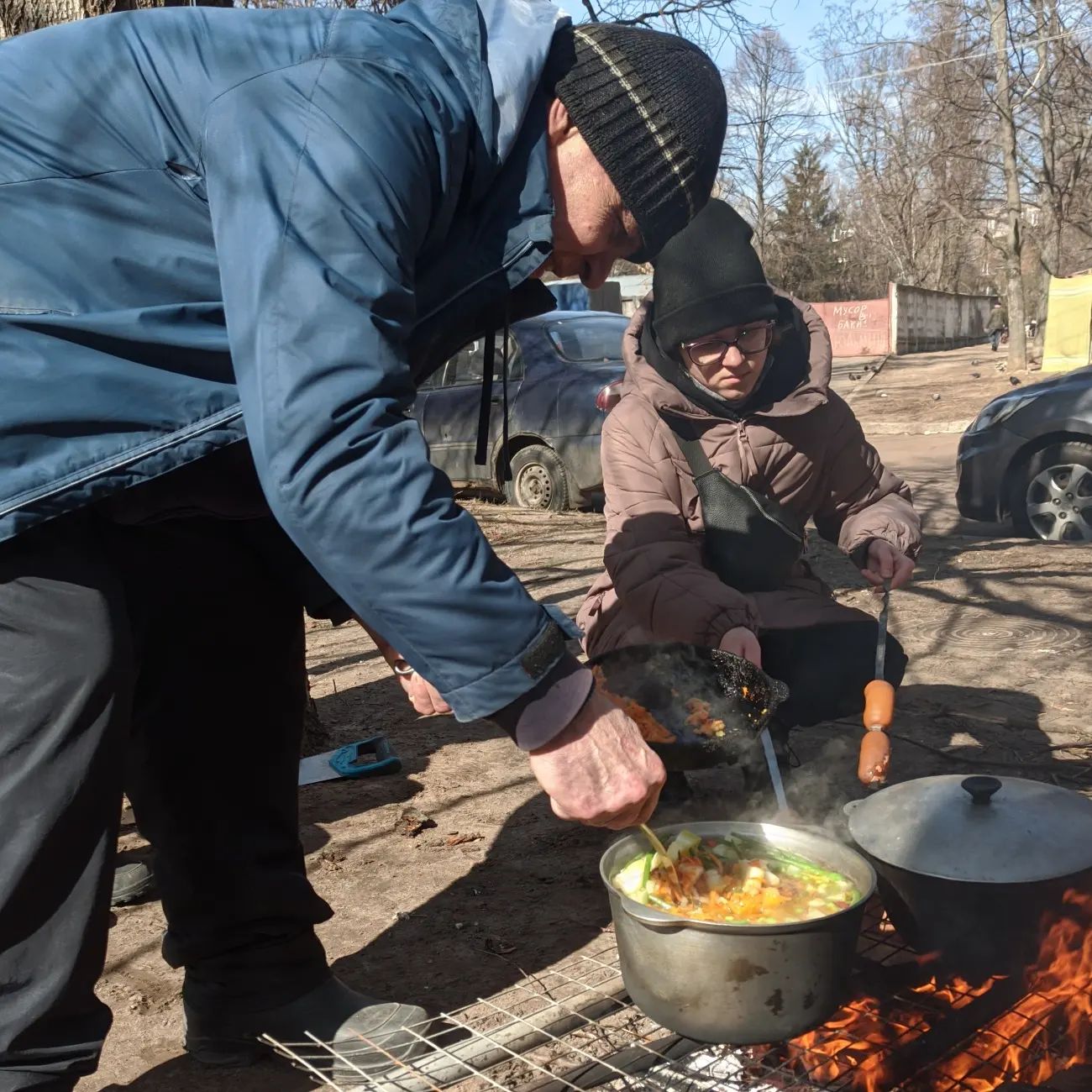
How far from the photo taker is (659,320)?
360 cm

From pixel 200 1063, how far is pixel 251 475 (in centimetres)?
146

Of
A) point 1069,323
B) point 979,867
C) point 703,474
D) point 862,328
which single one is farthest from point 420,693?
point 862,328

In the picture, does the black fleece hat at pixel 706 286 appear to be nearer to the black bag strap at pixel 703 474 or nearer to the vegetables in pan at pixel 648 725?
the black bag strap at pixel 703 474

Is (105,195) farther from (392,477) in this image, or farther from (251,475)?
(392,477)

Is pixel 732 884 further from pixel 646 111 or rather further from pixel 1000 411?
pixel 1000 411

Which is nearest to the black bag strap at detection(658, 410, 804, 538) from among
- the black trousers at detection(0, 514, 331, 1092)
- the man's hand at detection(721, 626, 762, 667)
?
the man's hand at detection(721, 626, 762, 667)

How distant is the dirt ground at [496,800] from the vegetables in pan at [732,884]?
2.63 ft

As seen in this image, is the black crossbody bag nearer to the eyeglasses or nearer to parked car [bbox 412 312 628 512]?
the eyeglasses

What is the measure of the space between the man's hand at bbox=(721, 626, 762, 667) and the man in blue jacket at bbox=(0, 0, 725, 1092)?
138cm

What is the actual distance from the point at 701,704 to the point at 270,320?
2009mm

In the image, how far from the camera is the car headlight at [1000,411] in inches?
321

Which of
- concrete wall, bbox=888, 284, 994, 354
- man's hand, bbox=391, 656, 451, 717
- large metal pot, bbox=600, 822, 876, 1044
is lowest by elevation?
large metal pot, bbox=600, 822, 876, 1044

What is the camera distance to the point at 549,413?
33.6ft

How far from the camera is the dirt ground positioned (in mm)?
2938
